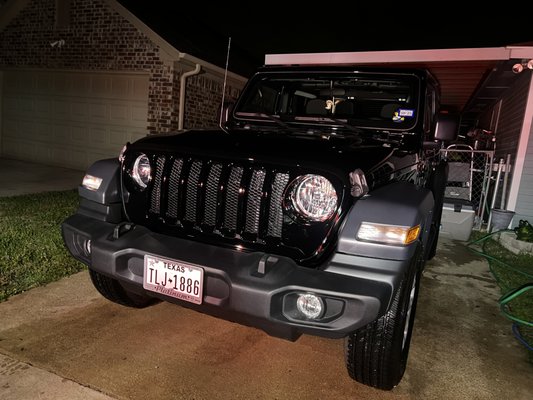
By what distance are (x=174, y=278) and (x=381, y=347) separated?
1166 millimetres

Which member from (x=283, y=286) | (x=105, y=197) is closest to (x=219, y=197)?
(x=283, y=286)

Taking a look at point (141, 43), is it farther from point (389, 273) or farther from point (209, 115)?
point (389, 273)

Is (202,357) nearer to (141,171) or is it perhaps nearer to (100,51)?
(141,171)

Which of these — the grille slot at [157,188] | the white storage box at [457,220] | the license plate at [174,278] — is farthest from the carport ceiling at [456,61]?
the license plate at [174,278]

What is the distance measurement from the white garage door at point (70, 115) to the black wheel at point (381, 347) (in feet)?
27.2

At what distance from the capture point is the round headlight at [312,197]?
219cm

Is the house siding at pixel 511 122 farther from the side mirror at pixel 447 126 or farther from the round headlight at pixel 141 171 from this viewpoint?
the round headlight at pixel 141 171

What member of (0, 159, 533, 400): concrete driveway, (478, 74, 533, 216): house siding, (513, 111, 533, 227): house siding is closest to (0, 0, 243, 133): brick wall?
(0, 159, 533, 400): concrete driveway

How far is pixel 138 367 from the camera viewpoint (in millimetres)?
2568

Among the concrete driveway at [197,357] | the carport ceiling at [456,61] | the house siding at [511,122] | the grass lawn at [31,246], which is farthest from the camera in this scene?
the house siding at [511,122]

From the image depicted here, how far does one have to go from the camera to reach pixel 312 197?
2.22 meters

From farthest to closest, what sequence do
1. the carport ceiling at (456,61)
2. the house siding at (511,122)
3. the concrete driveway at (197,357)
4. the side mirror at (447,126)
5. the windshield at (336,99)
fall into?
1. the house siding at (511,122)
2. the carport ceiling at (456,61)
3. the side mirror at (447,126)
4. the windshield at (336,99)
5. the concrete driveway at (197,357)

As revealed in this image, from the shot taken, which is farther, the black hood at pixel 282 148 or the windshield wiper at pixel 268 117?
the windshield wiper at pixel 268 117

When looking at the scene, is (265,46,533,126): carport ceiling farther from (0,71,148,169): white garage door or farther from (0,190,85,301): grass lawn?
(0,190,85,301): grass lawn
